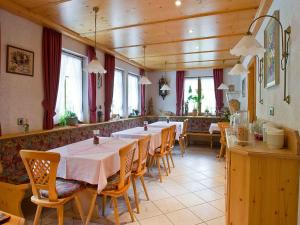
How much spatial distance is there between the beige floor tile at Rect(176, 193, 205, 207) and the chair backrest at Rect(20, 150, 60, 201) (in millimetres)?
1693

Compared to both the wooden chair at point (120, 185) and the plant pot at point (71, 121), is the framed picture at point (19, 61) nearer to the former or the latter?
the plant pot at point (71, 121)

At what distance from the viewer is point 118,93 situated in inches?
255

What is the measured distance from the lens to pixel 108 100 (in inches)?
216

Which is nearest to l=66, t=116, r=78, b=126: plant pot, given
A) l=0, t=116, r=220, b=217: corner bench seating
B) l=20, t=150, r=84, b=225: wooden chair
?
l=0, t=116, r=220, b=217: corner bench seating

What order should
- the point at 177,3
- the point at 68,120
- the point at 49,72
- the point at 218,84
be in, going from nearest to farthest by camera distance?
the point at 177,3, the point at 49,72, the point at 68,120, the point at 218,84

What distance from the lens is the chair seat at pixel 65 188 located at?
213cm

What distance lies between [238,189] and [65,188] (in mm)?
1651

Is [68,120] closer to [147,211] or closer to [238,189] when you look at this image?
[147,211]

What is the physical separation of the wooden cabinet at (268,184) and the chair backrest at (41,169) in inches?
62.6

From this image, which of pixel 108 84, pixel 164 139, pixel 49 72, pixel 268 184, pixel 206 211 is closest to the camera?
pixel 268 184

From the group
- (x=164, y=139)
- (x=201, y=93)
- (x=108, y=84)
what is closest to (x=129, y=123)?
(x=108, y=84)

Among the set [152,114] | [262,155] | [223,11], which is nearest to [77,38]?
[223,11]

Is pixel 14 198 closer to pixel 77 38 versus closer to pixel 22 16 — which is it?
pixel 22 16

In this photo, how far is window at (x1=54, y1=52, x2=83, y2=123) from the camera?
426 centimetres
